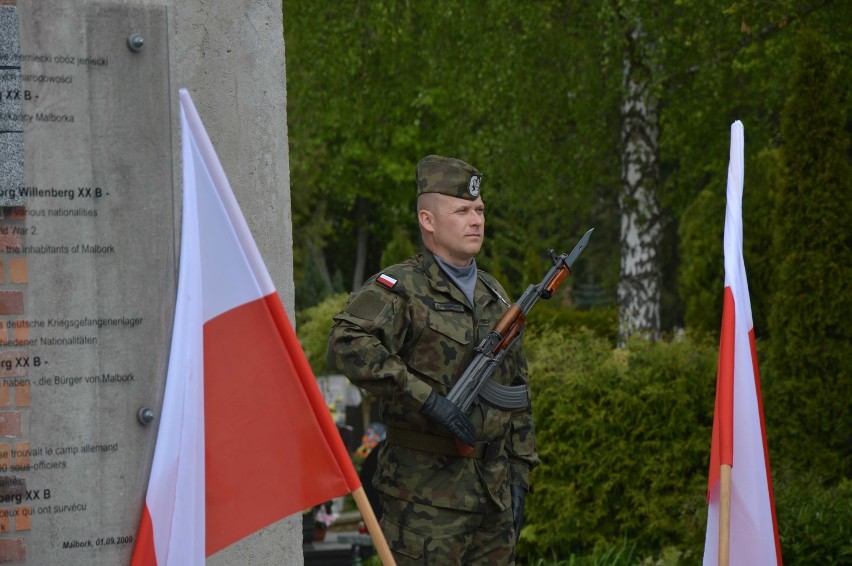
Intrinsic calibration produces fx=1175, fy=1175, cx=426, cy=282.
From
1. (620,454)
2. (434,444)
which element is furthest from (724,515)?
(620,454)

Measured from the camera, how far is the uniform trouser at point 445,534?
405 centimetres

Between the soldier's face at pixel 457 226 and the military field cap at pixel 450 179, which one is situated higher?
the military field cap at pixel 450 179

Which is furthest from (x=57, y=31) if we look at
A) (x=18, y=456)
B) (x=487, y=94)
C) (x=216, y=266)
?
(x=487, y=94)

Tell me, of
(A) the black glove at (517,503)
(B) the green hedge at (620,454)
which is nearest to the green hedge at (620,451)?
(B) the green hedge at (620,454)

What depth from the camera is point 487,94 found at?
1153 centimetres

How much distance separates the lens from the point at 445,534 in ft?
13.3

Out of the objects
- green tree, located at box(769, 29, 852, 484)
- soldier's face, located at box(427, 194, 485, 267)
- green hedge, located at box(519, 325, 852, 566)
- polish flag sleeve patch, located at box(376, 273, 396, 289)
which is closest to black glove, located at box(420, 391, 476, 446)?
polish flag sleeve patch, located at box(376, 273, 396, 289)

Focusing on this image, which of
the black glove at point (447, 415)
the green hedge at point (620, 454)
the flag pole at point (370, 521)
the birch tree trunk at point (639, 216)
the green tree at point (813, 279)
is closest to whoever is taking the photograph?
the flag pole at point (370, 521)

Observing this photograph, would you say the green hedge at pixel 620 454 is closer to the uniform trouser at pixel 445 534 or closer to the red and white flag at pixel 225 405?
the uniform trouser at pixel 445 534

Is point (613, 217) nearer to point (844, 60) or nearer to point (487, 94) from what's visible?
point (487, 94)

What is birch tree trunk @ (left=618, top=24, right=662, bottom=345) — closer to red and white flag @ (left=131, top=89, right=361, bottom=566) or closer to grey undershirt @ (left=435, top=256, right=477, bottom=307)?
grey undershirt @ (left=435, top=256, right=477, bottom=307)

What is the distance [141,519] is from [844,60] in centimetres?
798

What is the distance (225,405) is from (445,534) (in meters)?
1.26

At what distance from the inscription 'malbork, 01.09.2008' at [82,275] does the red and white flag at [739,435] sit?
1753 mm
